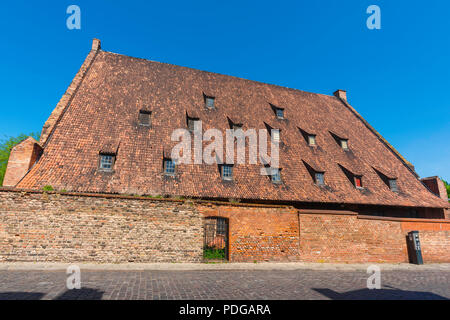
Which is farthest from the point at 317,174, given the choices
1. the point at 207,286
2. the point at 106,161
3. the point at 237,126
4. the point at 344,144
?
the point at 106,161

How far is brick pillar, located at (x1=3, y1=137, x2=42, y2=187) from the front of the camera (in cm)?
1318

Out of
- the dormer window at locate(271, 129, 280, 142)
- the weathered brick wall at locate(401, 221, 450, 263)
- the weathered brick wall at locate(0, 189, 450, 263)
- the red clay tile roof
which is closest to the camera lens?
the weathered brick wall at locate(0, 189, 450, 263)

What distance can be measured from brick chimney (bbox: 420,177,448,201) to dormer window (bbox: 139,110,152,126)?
24532mm

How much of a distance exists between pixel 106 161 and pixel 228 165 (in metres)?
7.40

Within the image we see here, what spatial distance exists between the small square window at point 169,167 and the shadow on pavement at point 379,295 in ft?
33.9

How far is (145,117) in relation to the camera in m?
18.0

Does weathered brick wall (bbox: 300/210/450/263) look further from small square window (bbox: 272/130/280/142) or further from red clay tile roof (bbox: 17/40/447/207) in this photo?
small square window (bbox: 272/130/280/142)

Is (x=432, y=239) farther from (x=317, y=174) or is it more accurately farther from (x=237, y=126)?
(x=237, y=126)

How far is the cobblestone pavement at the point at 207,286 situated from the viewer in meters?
6.32

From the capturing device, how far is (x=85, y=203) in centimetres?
1095

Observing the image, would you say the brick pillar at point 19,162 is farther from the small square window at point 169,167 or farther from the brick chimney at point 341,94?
the brick chimney at point 341,94

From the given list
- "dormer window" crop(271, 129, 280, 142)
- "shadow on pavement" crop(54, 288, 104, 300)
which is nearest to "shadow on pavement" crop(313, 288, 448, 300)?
"shadow on pavement" crop(54, 288, 104, 300)
